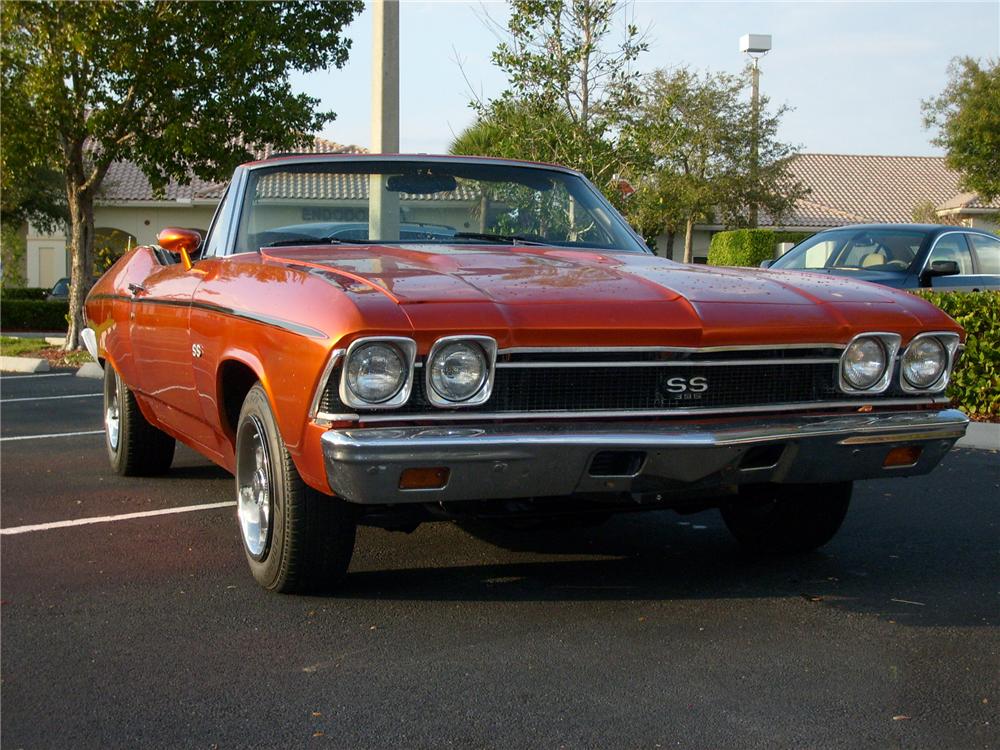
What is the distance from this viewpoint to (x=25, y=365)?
14102 mm

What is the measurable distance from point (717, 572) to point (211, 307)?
2124mm

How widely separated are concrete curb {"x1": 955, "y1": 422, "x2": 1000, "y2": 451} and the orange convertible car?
3804 millimetres

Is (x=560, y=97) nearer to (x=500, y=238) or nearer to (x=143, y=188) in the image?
(x=500, y=238)

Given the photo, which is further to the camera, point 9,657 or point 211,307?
point 211,307

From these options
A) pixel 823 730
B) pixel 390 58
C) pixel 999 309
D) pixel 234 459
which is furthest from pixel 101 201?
pixel 823 730

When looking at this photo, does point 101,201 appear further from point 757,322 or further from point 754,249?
point 757,322

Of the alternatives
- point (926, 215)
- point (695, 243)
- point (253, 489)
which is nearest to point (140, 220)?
point (695, 243)

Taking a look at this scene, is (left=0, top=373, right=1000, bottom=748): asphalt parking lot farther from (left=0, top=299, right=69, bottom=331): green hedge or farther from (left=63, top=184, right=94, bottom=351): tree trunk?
(left=0, top=299, right=69, bottom=331): green hedge

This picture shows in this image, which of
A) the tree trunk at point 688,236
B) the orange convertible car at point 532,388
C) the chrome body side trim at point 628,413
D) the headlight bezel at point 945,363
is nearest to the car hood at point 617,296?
the orange convertible car at point 532,388

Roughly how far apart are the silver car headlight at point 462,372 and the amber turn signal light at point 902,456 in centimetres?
138

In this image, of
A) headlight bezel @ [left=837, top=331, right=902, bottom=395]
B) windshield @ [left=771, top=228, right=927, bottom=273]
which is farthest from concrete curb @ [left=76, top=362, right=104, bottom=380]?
headlight bezel @ [left=837, top=331, right=902, bottom=395]

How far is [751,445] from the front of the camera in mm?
3666

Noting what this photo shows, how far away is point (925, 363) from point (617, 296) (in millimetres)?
1120

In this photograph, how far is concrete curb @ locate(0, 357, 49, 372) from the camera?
14.0 m
